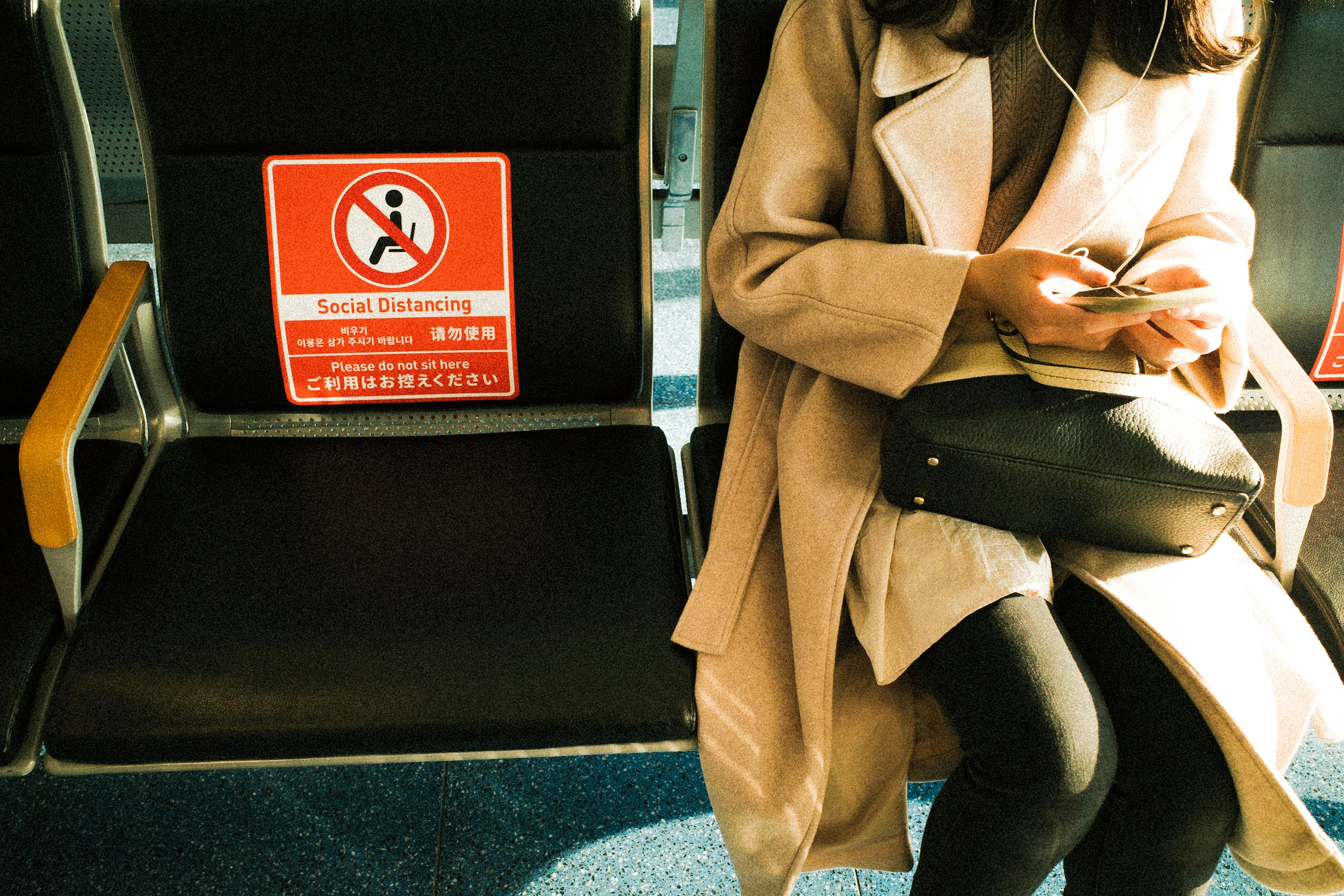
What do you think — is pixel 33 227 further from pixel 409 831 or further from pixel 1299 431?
pixel 1299 431

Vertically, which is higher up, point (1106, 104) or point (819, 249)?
point (1106, 104)

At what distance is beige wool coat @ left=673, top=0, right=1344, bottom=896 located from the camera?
953 mm

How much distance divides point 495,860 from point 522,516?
54 cm

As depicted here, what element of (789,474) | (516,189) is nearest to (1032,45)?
(789,474)

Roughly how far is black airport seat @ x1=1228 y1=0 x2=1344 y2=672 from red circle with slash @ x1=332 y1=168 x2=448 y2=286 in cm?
118

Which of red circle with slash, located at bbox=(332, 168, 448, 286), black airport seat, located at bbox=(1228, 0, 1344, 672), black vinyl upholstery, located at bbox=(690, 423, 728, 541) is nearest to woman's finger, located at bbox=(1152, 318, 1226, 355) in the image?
black airport seat, located at bbox=(1228, 0, 1344, 672)

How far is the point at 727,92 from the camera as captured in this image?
121cm

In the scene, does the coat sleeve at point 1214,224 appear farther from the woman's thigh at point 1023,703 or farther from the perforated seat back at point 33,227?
the perforated seat back at point 33,227

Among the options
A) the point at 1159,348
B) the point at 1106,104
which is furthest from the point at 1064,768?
the point at 1106,104

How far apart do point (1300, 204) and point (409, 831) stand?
1.64 metres

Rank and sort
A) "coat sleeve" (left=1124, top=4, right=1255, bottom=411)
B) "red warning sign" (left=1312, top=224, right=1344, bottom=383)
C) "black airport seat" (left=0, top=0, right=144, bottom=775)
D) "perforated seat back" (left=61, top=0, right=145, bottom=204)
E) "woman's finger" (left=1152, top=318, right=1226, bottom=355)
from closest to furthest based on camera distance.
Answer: "woman's finger" (left=1152, top=318, right=1226, bottom=355)
"coat sleeve" (left=1124, top=4, right=1255, bottom=411)
"black airport seat" (left=0, top=0, right=144, bottom=775)
"red warning sign" (left=1312, top=224, right=1344, bottom=383)
"perforated seat back" (left=61, top=0, right=145, bottom=204)

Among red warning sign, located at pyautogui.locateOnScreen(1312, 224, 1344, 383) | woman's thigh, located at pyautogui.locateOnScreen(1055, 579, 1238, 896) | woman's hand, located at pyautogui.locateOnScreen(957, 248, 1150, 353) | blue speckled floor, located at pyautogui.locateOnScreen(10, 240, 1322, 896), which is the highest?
woman's hand, located at pyautogui.locateOnScreen(957, 248, 1150, 353)

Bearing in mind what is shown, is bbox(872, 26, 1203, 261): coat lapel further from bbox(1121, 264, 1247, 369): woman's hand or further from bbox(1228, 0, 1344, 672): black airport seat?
bbox(1228, 0, 1344, 672): black airport seat

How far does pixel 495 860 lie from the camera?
1.36 m
